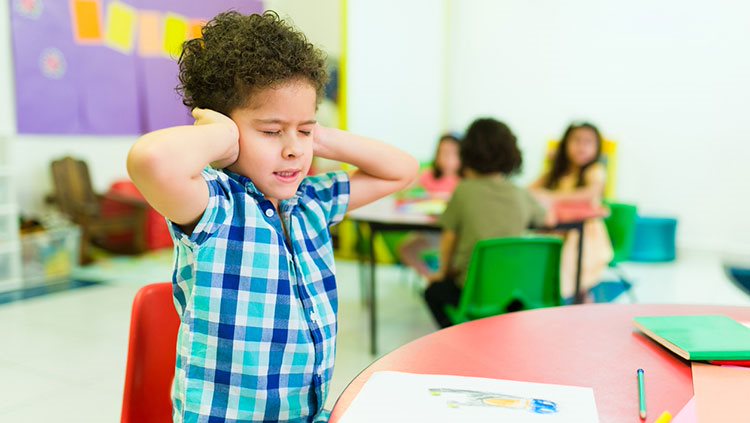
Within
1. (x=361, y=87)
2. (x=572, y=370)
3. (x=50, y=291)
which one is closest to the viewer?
(x=572, y=370)

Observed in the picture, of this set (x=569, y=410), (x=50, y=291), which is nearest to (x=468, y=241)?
(x=569, y=410)

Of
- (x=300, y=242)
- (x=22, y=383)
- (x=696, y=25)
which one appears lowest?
(x=22, y=383)

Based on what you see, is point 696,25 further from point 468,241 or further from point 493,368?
point 493,368

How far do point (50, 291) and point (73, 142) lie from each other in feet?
4.52

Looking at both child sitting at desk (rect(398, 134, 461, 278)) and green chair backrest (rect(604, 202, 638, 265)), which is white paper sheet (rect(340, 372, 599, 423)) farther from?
green chair backrest (rect(604, 202, 638, 265))

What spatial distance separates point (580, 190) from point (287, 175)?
2.82 metres

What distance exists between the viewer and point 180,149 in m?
0.80

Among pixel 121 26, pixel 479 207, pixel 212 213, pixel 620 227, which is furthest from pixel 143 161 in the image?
pixel 121 26

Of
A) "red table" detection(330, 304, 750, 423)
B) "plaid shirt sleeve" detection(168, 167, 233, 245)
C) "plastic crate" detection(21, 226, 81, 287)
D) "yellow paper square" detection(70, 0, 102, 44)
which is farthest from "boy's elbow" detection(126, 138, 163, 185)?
"yellow paper square" detection(70, 0, 102, 44)

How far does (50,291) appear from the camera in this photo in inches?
148

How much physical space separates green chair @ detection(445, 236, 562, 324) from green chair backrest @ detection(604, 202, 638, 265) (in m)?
1.44

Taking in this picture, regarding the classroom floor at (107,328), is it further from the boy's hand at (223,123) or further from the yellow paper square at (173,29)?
the yellow paper square at (173,29)

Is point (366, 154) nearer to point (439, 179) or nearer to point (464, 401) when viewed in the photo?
point (464, 401)

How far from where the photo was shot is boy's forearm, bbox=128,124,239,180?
0.76 meters
